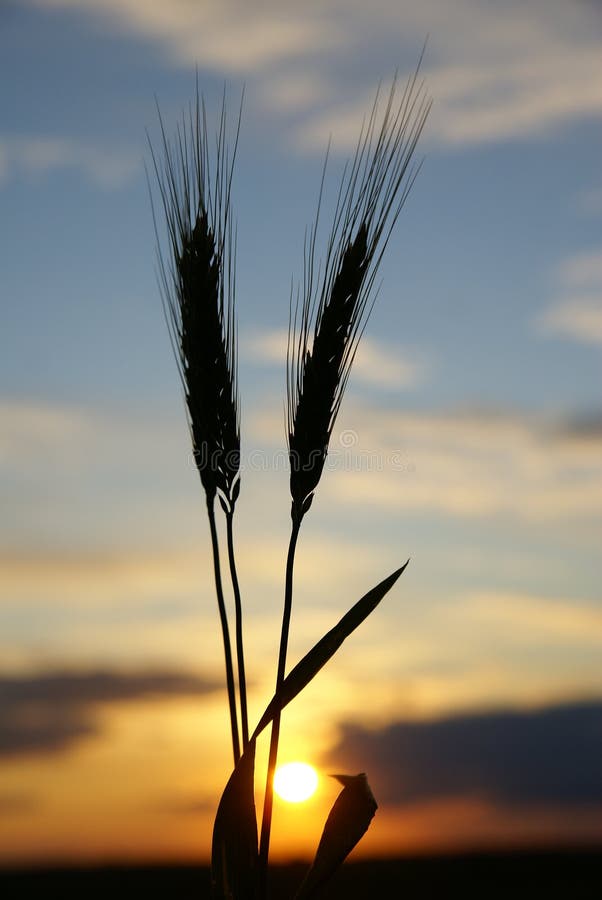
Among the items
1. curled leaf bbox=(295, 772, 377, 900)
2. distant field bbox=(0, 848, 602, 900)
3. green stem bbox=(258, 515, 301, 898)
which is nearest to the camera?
green stem bbox=(258, 515, 301, 898)

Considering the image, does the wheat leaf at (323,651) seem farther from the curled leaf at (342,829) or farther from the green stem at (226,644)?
the curled leaf at (342,829)

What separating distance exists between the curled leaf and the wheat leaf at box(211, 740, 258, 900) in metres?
0.10

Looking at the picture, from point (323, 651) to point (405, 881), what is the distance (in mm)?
1161

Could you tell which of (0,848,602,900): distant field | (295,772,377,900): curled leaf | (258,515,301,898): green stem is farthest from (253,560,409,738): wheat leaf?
(0,848,602,900): distant field

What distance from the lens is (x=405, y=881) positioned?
2.36m

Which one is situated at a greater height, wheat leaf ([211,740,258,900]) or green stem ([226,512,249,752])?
green stem ([226,512,249,752])

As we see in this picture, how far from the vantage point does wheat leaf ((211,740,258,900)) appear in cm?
140

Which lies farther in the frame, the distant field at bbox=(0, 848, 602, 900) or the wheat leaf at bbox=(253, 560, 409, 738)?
the distant field at bbox=(0, 848, 602, 900)

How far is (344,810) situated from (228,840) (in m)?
0.21

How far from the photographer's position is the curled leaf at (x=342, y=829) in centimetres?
145

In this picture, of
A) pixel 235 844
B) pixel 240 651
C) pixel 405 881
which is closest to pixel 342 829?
pixel 235 844

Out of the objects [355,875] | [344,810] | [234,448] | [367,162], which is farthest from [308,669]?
[355,875]

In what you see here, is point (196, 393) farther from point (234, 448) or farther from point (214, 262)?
point (214, 262)

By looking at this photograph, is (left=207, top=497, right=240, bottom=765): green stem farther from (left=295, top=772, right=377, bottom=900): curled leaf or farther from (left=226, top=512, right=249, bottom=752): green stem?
(left=295, top=772, right=377, bottom=900): curled leaf
